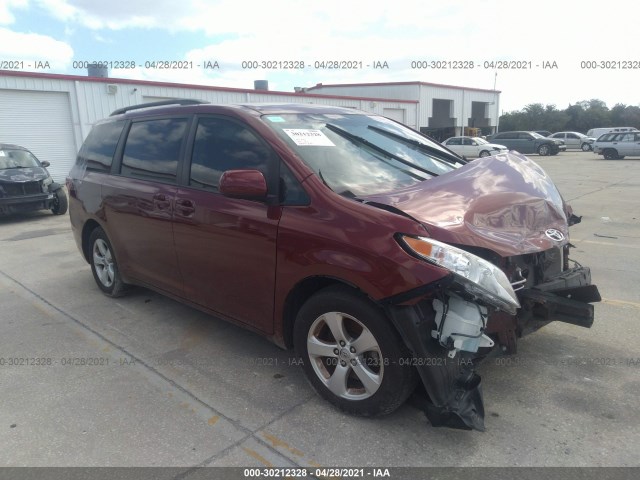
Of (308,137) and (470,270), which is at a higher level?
(308,137)

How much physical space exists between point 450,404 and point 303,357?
98 cm

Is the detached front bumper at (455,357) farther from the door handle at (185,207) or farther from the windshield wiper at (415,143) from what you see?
the door handle at (185,207)

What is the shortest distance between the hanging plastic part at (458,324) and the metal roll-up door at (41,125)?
18.9 m

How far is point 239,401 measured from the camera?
3.18 meters

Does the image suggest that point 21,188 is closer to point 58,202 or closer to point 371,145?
point 58,202

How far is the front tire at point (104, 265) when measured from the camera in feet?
16.4

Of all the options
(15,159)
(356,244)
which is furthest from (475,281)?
(15,159)

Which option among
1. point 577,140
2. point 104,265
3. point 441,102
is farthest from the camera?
point 441,102

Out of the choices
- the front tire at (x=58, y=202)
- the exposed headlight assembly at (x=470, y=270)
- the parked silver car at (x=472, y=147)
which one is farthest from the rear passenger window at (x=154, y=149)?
the parked silver car at (x=472, y=147)

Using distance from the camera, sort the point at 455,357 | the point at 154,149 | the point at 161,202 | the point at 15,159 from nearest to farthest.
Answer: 1. the point at 455,357
2. the point at 161,202
3. the point at 154,149
4. the point at 15,159

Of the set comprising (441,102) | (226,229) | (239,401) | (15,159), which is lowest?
(239,401)

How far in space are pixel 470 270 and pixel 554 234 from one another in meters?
0.94

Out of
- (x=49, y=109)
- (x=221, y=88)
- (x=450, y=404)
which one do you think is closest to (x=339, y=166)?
(x=450, y=404)

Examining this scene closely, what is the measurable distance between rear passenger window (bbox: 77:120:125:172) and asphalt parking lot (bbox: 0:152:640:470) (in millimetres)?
1426
